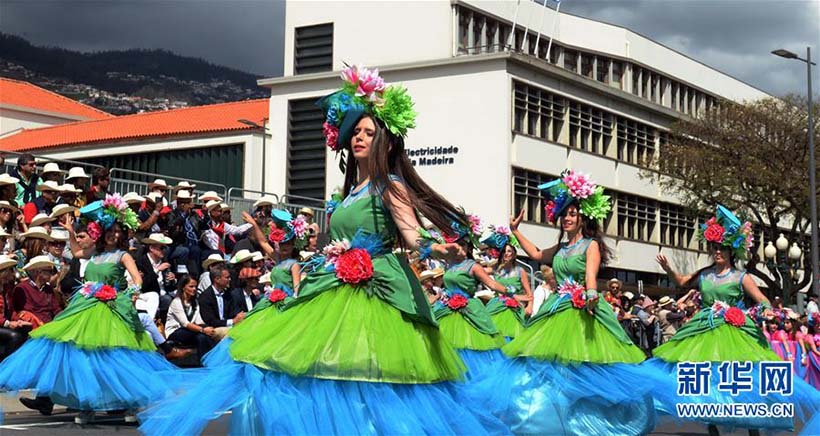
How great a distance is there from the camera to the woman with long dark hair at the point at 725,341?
34.9 ft

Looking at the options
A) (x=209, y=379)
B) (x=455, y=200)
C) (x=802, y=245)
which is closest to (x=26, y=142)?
(x=455, y=200)

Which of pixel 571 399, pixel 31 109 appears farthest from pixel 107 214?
pixel 31 109

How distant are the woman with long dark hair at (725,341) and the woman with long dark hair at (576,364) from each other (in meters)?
0.72

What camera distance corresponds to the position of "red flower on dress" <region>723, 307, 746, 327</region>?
11.1 meters

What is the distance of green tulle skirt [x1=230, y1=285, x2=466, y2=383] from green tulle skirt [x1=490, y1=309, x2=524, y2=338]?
25.7 ft

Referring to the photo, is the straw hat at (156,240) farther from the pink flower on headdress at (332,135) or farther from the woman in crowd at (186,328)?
the pink flower on headdress at (332,135)

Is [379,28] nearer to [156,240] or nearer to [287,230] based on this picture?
[156,240]

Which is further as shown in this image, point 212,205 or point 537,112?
point 537,112

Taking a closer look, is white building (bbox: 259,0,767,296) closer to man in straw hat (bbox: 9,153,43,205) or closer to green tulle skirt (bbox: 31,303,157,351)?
man in straw hat (bbox: 9,153,43,205)

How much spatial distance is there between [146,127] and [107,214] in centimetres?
3649

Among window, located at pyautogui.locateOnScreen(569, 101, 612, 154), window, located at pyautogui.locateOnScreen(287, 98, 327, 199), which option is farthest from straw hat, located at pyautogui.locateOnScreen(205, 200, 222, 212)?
window, located at pyautogui.locateOnScreen(569, 101, 612, 154)

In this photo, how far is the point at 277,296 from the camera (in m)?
13.0

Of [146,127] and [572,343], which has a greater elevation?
[146,127]

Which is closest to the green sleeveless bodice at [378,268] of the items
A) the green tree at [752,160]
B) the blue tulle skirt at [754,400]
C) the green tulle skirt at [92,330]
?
the blue tulle skirt at [754,400]
